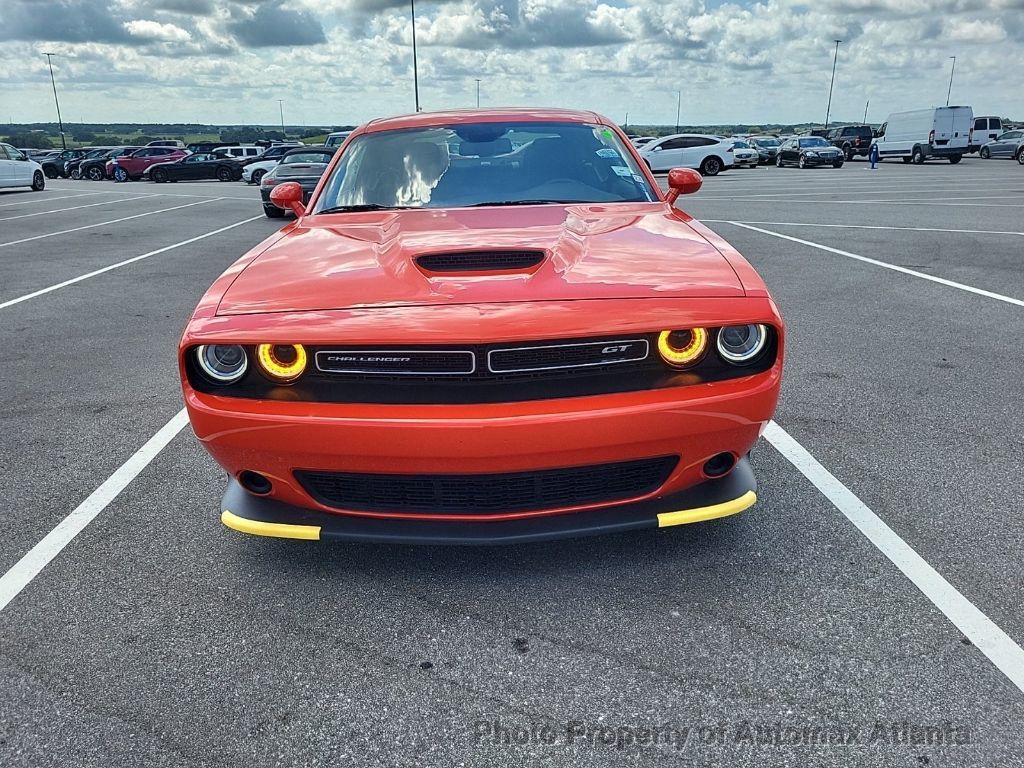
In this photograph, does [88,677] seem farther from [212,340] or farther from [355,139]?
[355,139]

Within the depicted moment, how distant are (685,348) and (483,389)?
64 centimetres

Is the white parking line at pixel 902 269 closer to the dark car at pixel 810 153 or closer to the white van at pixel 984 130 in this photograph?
the dark car at pixel 810 153

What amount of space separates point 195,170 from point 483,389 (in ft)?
123

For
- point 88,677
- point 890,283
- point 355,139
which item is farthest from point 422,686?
point 890,283

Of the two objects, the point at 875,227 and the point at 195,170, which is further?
the point at 195,170

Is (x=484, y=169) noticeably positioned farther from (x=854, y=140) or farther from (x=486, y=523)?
(x=854, y=140)

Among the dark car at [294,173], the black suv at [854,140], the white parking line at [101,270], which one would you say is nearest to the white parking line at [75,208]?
the dark car at [294,173]

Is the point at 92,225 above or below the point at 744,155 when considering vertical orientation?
below

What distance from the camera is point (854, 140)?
4278cm

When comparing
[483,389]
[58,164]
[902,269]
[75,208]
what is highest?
[483,389]

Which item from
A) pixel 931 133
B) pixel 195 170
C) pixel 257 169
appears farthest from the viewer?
pixel 195 170

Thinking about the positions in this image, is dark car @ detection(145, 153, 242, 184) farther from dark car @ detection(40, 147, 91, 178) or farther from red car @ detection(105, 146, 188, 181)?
dark car @ detection(40, 147, 91, 178)

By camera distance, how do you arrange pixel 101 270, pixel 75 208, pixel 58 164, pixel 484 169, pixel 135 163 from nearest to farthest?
pixel 484 169 < pixel 101 270 < pixel 75 208 < pixel 135 163 < pixel 58 164

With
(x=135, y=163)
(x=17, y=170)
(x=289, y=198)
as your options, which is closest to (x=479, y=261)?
(x=289, y=198)
